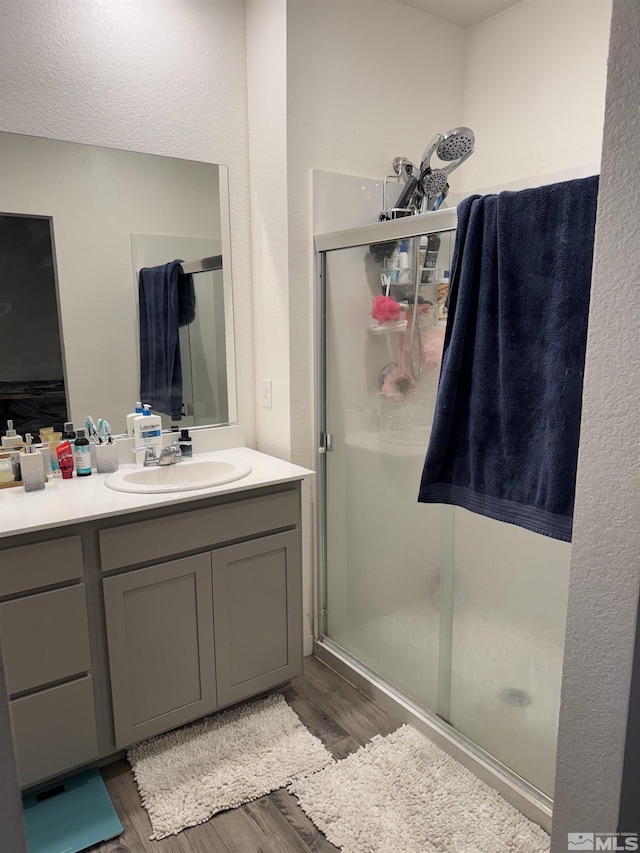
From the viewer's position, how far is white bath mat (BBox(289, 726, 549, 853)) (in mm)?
1621

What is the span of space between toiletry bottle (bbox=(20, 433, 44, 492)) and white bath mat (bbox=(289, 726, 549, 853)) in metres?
1.24

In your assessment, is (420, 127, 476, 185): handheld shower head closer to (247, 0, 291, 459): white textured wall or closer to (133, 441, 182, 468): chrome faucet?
(247, 0, 291, 459): white textured wall

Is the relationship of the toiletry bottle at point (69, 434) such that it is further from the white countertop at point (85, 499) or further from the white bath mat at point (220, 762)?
the white bath mat at point (220, 762)

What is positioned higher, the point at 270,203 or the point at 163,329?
the point at 270,203

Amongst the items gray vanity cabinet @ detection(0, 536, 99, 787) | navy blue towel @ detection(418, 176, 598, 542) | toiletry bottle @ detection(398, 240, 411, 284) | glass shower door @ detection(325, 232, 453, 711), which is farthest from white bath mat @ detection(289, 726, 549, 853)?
toiletry bottle @ detection(398, 240, 411, 284)

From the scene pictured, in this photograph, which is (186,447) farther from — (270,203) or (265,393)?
(270,203)

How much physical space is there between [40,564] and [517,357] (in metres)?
1.39

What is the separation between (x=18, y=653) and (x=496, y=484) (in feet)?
4.52

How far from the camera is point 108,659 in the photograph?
5.92 ft

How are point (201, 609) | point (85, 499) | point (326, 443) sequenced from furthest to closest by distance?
point (326, 443)
point (201, 609)
point (85, 499)

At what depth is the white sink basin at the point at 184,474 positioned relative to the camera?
6.64 ft

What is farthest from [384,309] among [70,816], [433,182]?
[70,816]

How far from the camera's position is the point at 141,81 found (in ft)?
7.02

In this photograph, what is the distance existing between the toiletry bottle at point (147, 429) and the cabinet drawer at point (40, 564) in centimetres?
60
